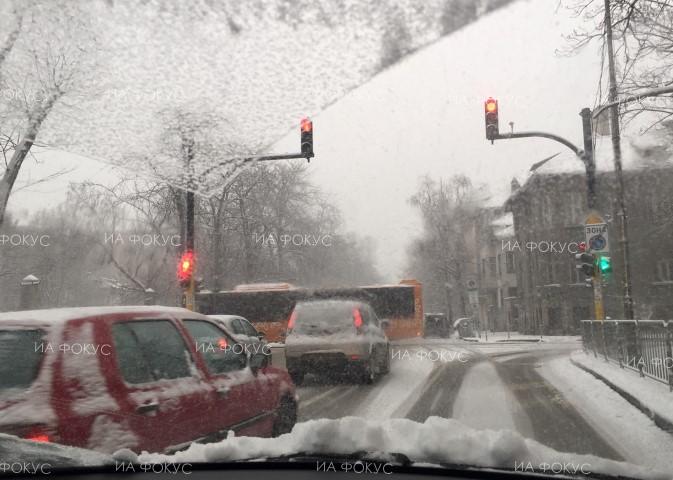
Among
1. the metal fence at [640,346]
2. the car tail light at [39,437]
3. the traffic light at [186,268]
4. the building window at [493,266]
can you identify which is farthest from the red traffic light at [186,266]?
the metal fence at [640,346]

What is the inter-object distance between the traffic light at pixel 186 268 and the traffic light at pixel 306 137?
182 centimetres

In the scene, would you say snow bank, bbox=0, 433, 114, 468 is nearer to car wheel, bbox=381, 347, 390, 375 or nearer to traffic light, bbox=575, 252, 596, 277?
car wheel, bbox=381, 347, 390, 375

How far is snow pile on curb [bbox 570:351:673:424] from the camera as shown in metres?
6.56

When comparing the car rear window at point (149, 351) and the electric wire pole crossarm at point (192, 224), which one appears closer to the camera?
the car rear window at point (149, 351)

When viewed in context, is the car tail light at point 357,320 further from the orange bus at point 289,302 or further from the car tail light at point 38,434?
the car tail light at point 38,434

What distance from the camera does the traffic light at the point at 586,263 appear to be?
420 inches

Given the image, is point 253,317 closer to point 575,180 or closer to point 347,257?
point 347,257

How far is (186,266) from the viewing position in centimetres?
721

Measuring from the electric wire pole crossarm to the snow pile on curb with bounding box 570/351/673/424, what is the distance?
4.46 m

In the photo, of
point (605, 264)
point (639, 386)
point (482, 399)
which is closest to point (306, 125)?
point (482, 399)

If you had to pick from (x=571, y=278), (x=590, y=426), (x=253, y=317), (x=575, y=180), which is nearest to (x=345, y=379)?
(x=253, y=317)

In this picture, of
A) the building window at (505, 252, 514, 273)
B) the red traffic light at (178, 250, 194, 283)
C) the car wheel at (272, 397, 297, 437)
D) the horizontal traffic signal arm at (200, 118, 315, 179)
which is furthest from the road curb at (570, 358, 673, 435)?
the red traffic light at (178, 250, 194, 283)

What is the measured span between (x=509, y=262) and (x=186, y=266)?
13.7 feet

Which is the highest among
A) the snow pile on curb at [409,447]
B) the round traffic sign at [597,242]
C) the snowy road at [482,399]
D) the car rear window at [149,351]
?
the round traffic sign at [597,242]
